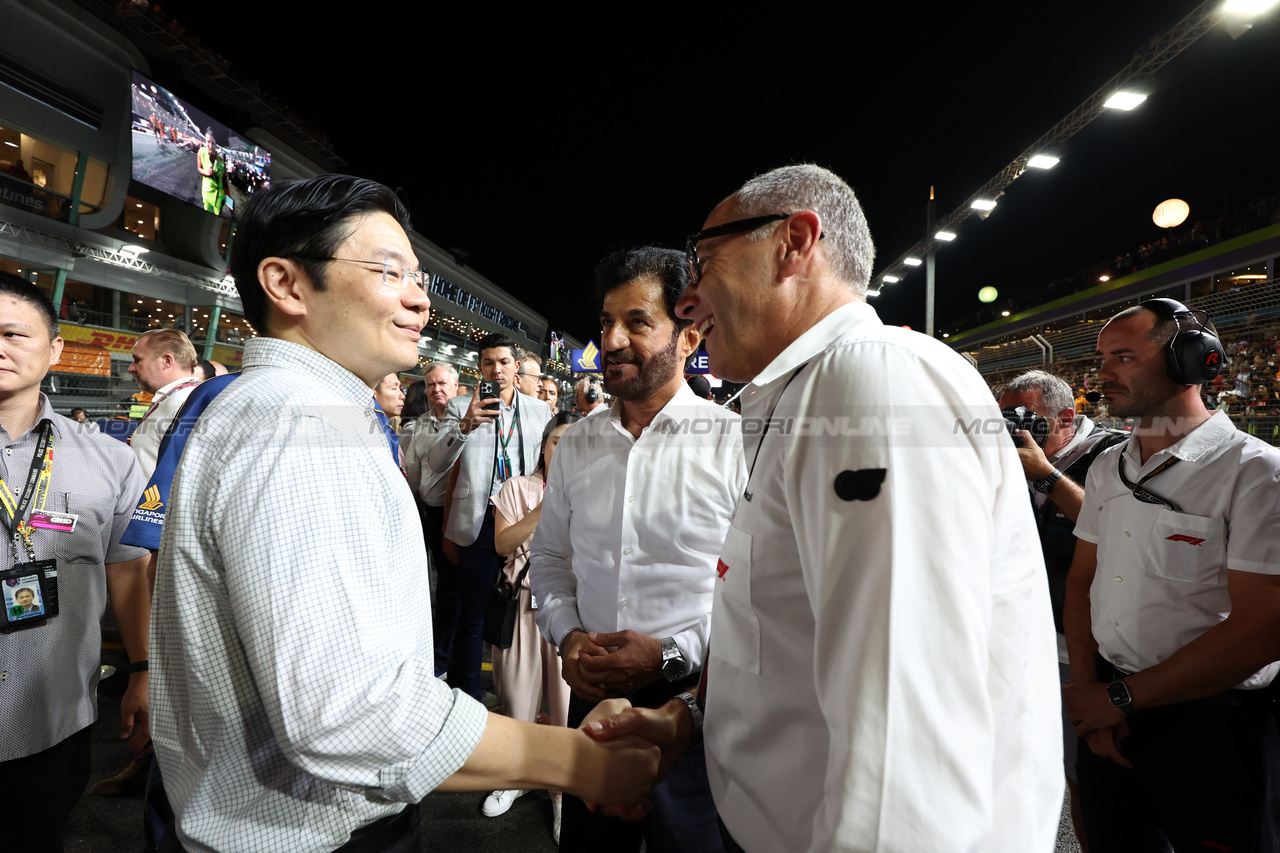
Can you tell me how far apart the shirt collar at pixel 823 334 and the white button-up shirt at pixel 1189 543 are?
185 cm

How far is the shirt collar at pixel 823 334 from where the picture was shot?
1.10 metres

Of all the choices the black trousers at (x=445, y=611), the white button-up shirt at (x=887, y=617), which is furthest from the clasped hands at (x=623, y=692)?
the black trousers at (x=445, y=611)

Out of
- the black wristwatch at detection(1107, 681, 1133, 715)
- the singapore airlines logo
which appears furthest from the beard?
the black wristwatch at detection(1107, 681, 1133, 715)

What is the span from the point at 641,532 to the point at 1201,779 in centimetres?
205

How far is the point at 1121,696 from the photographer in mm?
2061

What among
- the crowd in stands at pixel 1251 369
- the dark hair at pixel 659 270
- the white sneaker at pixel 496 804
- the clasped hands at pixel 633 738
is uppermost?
the crowd in stands at pixel 1251 369

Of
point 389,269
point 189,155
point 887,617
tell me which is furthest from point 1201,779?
point 189,155

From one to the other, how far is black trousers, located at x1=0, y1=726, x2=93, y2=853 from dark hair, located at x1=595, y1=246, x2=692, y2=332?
8.62ft

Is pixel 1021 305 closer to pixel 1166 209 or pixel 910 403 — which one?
pixel 1166 209

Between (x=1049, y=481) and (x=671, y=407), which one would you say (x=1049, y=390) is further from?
(x=671, y=407)

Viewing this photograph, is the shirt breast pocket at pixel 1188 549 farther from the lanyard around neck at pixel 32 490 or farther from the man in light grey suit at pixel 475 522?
the lanyard around neck at pixel 32 490

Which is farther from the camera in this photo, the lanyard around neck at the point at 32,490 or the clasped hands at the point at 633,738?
the lanyard around neck at the point at 32,490

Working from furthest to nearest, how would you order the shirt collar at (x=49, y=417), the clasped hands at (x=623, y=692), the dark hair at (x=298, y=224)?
the shirt collar at (x=49, y=417) → the clasped hands at (x=623, y=692) → the dark hair at (x=298, y=224)

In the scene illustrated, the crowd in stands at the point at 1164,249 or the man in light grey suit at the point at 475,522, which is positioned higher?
the crowd in stands at the point at 1164,249
